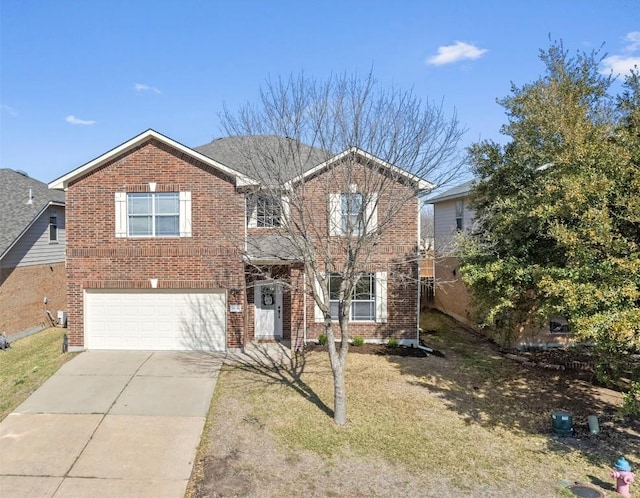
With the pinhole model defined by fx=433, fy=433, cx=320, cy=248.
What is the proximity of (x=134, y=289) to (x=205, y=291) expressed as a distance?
7.01 ft

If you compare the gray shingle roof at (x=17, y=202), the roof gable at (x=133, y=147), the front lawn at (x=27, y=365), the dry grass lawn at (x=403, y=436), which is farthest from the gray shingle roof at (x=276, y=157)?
the gray shingle roof at (x=17, y=202)

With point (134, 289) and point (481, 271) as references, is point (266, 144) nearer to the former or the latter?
point (481, 271)

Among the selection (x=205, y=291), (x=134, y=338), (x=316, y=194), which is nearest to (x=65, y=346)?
(x=134, y=338)

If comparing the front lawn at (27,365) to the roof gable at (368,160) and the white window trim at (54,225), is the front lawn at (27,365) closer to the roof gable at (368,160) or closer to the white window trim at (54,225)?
the white window trim at (54,225)

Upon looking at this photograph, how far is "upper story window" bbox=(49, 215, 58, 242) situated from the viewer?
60.6 ft

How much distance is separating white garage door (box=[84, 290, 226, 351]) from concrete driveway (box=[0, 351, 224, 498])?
4.02ft

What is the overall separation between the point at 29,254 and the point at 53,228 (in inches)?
81.6

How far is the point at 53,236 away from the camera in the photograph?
18750mm

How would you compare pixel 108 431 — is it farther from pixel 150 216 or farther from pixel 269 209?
pixel 150 216

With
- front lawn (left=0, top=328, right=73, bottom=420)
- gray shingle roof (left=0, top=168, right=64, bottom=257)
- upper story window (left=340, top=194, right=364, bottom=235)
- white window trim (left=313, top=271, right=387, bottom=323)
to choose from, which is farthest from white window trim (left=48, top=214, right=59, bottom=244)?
upper story window (left=340, top=194, right=364, bottom=235)

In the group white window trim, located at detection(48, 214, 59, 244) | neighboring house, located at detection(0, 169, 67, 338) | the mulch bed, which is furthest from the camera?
white window trim, located at detection(48, 214, 59, 244)

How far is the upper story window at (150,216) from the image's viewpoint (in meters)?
12.8

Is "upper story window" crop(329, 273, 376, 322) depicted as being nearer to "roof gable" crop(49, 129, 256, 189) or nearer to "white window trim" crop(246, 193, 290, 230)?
"white window trim" crop(246, 193, 290, 230)

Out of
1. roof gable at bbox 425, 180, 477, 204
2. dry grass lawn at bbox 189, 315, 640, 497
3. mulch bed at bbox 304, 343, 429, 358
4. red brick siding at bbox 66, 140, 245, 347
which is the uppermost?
roof gable at bbox 425, 180, 477, 204
